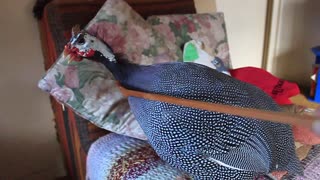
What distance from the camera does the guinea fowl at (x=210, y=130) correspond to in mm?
765

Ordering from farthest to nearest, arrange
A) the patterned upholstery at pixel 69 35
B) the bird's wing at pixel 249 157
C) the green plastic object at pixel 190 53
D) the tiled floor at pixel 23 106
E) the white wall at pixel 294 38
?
the white wall at pixel 294 38 → the tiled floor at pixel 23 106 → the green plastic object at pixel 190 53 → the patterned upholstery at pixel 69 35 → the bird's wing at pixel 249 157

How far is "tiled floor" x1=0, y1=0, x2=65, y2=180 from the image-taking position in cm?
147

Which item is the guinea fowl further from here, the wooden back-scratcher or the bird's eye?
the bird's eye

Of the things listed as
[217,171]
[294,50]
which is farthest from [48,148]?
[294,50]

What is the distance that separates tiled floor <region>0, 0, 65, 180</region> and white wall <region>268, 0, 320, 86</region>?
1315mm

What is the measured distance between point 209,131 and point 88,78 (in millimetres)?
428

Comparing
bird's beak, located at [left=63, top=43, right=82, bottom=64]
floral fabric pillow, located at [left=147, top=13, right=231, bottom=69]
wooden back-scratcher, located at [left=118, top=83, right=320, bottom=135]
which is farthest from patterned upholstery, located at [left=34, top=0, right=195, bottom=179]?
wooden back-scratcher, located at [left=118, top=83, right=320, bottom=135]

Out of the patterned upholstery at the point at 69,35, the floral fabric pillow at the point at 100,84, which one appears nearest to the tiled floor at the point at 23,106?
the patterned upholstery at the point at 69,35

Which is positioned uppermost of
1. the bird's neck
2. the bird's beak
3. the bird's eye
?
the bird's eye

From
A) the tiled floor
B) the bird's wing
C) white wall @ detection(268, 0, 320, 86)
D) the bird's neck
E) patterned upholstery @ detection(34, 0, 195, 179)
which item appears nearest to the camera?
the bird's wing

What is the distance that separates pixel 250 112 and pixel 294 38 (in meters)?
1.78

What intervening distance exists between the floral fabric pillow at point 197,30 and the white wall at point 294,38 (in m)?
0.75

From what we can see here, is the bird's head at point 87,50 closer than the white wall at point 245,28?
Yes

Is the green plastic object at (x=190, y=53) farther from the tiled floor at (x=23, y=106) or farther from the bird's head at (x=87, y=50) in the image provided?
the tiled floor at (x=23, y=106)
